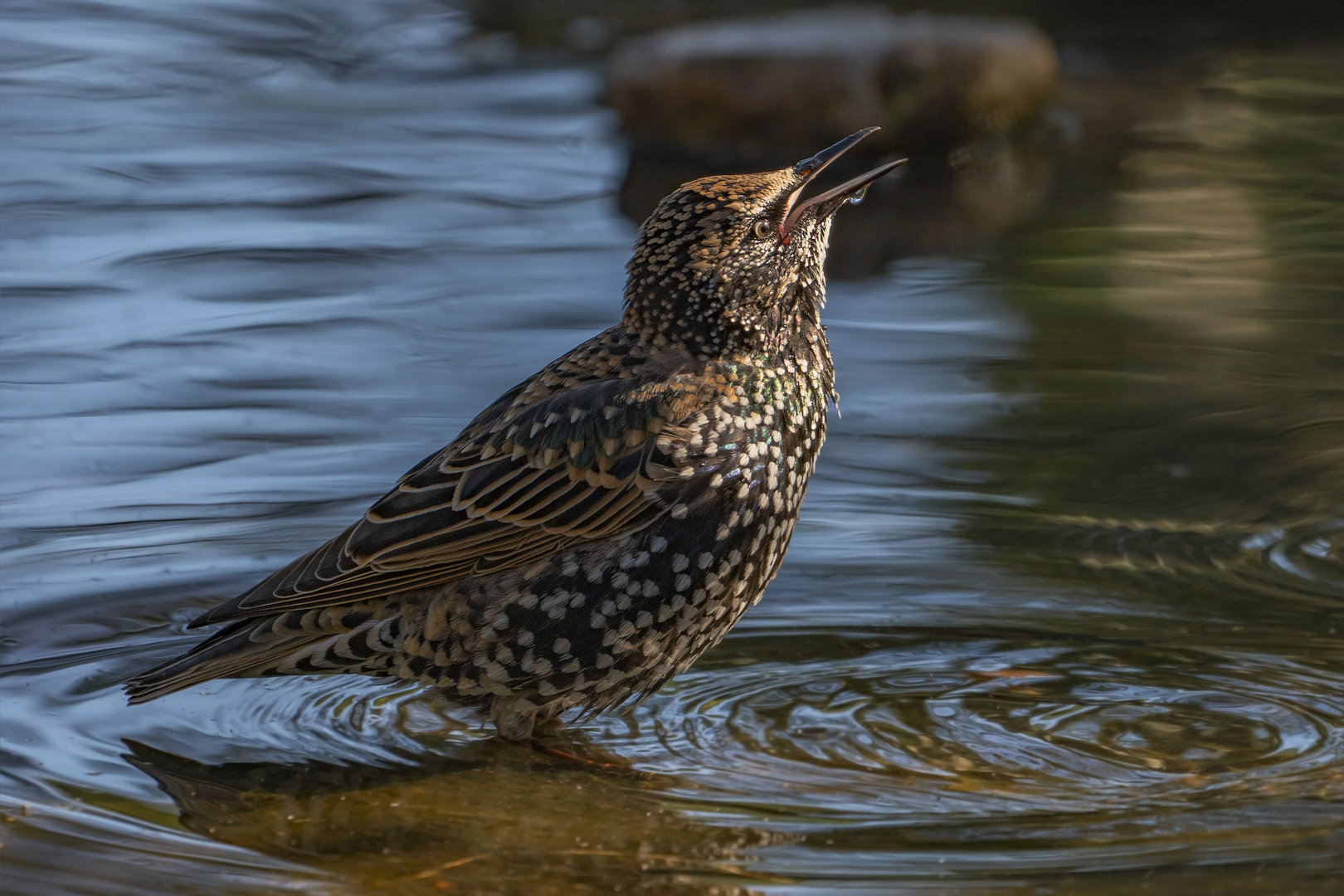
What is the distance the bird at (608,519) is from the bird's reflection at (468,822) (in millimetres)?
212

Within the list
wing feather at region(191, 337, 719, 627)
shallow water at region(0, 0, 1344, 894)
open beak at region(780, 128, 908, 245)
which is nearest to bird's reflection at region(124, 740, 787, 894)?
shallow water at region(0, 0, 1344, 894)

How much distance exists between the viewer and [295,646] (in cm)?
441

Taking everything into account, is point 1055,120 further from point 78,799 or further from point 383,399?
point 78,799

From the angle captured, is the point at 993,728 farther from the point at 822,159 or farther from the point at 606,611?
the point at 822,159

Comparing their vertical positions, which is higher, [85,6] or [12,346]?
[85,6]

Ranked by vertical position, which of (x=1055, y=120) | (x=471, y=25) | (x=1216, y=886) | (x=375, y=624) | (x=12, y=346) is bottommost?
(x=1216, y=886)

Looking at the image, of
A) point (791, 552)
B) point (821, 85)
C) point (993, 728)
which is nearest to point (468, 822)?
point (993, 728)

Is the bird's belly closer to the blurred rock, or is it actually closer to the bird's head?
the bird's head

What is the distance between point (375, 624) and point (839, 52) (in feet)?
22.2

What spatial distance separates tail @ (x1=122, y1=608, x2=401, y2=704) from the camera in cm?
437

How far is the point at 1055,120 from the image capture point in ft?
37.4

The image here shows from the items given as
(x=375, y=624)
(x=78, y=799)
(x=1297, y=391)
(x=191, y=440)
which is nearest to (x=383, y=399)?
(x=191, y=440)

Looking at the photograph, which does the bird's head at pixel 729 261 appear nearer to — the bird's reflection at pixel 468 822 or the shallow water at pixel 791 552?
the shallow water at pixel 791 552

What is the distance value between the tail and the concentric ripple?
66 centimetres
